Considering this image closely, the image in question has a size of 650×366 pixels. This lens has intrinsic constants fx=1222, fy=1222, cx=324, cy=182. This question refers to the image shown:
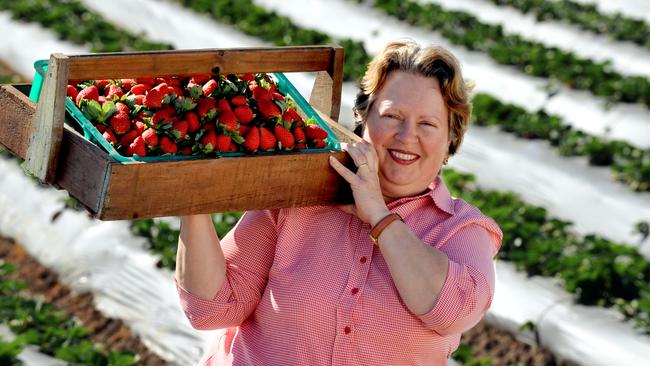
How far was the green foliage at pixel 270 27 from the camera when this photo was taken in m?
9.50

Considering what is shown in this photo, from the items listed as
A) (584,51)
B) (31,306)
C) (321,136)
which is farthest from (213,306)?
(584,51)

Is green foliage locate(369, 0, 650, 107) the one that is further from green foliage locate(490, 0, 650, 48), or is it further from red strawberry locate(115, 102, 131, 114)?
red strawberry locate(115, 102, 131, 114)

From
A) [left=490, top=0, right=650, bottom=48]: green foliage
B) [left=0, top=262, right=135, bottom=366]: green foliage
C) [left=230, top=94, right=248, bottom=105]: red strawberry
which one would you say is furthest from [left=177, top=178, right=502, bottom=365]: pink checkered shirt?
[left=490, top=0, right=650, bottom=48]: green foliage

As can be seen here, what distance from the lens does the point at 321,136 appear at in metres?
3.12

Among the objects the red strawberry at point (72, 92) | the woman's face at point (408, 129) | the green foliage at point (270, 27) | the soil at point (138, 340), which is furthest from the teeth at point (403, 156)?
the green foliage at point (270, 27)

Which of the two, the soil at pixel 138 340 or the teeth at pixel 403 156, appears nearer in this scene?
the teeth at pixel 403 156

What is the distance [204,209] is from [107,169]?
11.7 inches

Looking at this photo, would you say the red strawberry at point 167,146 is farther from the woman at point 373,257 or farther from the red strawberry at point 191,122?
the woman at point 373,257

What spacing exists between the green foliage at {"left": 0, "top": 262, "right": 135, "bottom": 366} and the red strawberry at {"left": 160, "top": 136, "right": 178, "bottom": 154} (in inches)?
94.5

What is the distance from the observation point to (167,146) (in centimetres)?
286

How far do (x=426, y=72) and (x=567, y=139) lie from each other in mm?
5180

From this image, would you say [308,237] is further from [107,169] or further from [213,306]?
[107,169]

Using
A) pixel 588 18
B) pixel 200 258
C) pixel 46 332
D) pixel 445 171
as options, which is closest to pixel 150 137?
pixel 200 258

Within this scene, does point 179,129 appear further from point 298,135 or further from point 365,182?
point 365,182
